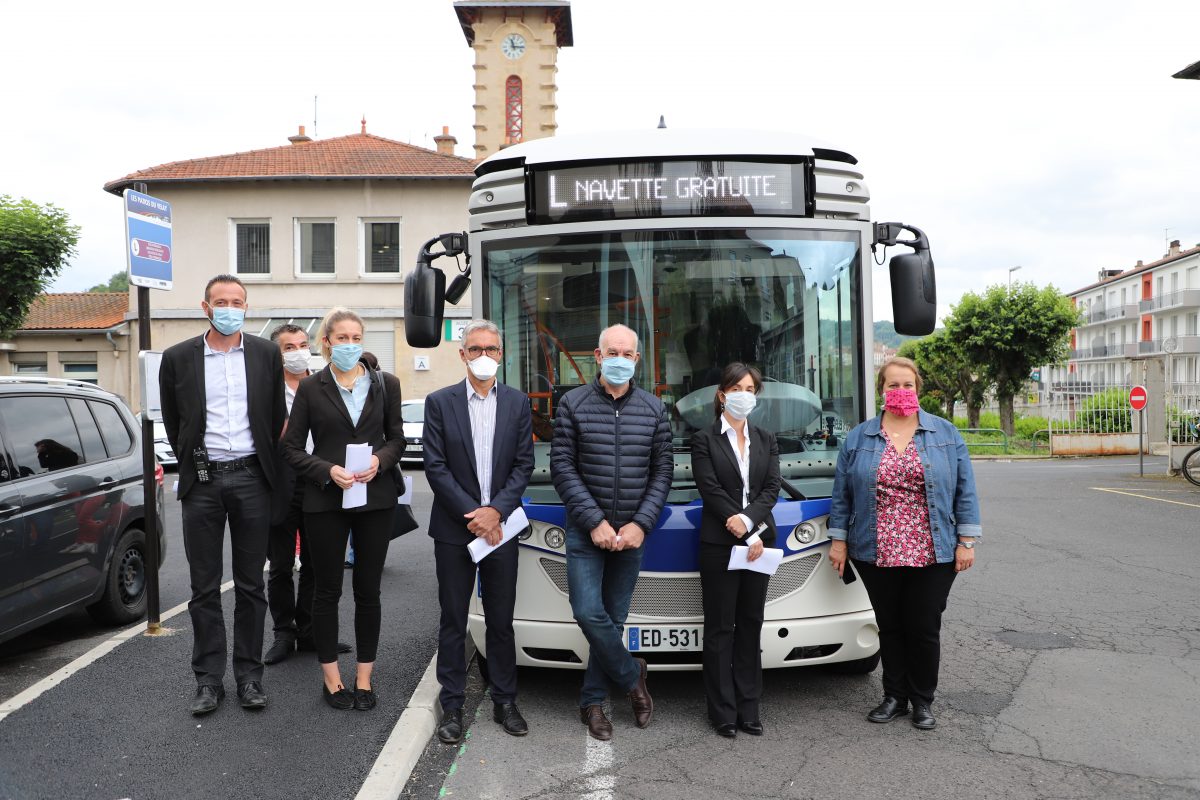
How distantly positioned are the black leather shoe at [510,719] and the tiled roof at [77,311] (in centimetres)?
3004

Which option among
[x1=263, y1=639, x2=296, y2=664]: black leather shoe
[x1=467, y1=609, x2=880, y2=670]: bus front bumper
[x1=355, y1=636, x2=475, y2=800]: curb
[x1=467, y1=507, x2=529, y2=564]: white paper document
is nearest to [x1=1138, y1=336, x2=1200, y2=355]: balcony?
[x1=467, y1=609, x2=880, y2=670]: bus front bumper

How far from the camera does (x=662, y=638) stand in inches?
180

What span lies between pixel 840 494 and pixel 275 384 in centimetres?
284

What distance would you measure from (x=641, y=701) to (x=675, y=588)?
564 mm

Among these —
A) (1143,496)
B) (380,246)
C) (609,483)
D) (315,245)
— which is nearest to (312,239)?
(315,245)

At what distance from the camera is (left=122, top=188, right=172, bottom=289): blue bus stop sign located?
6.29 m

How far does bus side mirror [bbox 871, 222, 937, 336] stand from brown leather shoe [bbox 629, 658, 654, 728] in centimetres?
230

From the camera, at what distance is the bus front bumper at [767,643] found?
4.58 m

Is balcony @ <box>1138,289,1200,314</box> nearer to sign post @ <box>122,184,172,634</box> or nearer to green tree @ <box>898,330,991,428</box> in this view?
green tree @ <box>898,330,991,428</box>

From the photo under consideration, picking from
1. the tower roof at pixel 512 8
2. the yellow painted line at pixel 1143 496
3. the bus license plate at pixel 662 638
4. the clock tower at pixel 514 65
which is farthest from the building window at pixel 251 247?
the bus license plate at pixel 662 638

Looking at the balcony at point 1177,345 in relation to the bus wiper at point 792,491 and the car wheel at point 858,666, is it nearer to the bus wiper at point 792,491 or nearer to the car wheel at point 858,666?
the car wheel at point 858,666

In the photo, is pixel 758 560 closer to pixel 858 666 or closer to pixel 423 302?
pixel 858 666

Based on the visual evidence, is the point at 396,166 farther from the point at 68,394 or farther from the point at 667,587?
the point at 667,587

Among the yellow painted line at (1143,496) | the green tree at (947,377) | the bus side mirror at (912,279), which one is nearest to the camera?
the bus side mirror at (912,279)
